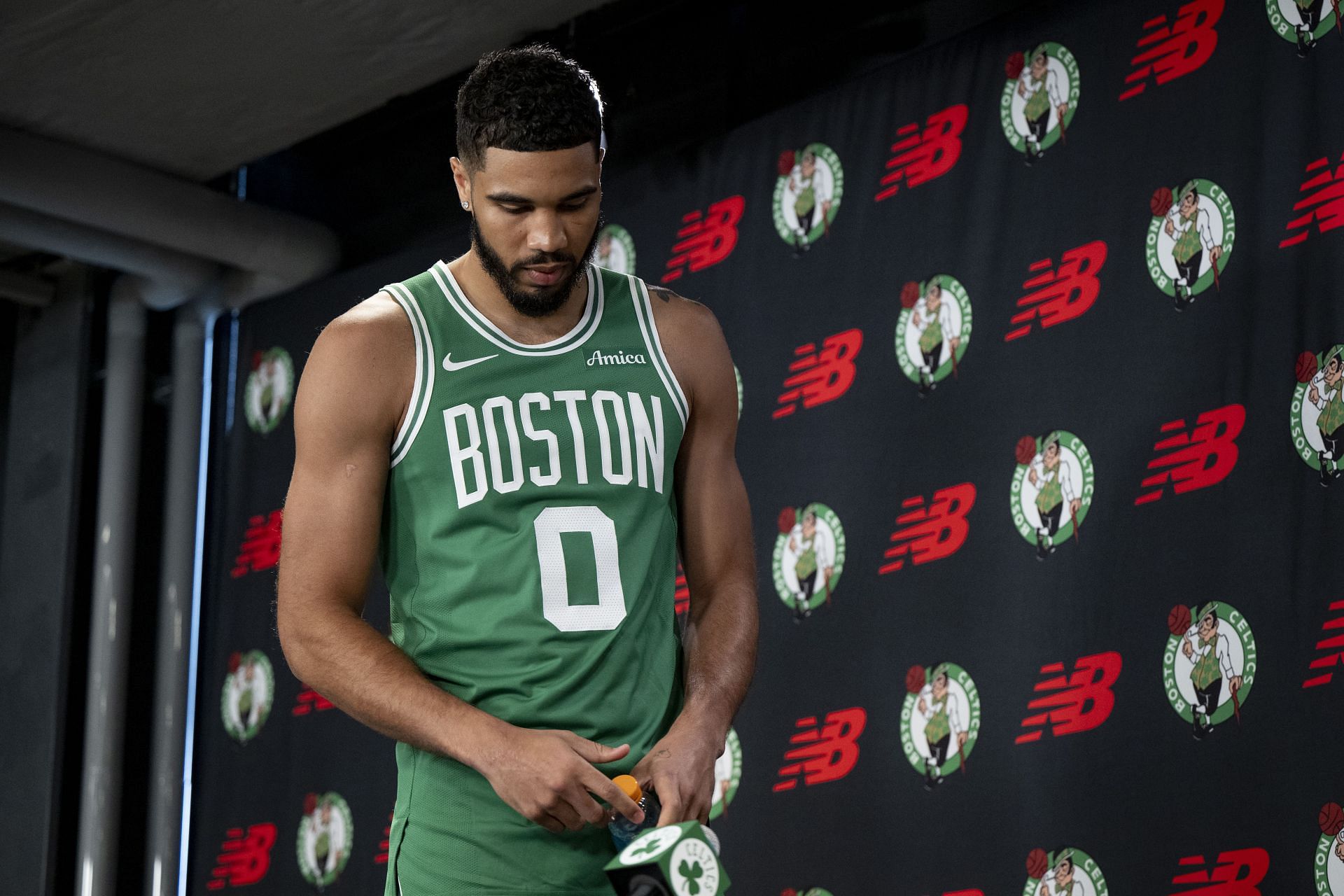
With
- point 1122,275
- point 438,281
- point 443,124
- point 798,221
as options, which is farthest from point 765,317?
point 438,281

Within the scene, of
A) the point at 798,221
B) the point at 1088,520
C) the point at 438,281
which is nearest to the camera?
the point at 438,281

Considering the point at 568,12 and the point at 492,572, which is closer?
the point at 492,572

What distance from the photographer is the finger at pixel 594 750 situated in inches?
63.5

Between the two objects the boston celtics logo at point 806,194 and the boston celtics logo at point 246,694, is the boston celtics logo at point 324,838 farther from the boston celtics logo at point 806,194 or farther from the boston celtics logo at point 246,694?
the boston celtics logo at point 806,194

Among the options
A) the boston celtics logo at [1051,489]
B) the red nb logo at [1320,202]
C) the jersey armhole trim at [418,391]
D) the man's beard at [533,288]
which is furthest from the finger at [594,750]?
the red nb logo at [1320,202]

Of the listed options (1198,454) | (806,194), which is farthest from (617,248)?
(1198,454)

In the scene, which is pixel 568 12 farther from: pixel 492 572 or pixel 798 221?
pixel 492 572

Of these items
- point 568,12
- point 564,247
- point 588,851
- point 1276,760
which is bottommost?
point 588,851

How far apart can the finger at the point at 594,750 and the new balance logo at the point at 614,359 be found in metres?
0.43

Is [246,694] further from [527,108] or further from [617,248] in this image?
[527,108]

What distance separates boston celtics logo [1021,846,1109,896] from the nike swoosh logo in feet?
5.69

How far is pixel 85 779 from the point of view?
4.72 meters

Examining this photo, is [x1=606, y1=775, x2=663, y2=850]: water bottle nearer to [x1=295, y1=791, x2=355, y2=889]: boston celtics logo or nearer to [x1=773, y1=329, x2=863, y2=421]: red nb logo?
[x1=773, y1=329, x2=863, y2=421]: red nb logo

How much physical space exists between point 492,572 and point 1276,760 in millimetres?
1633
